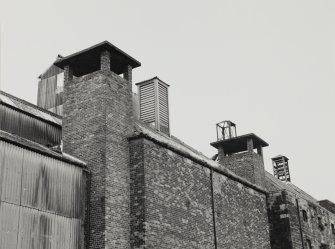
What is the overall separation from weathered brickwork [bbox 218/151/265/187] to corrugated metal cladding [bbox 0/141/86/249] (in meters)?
12.7

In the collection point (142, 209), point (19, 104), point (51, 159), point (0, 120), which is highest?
point (19, 104)

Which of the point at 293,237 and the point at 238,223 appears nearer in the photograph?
the point at 238,223

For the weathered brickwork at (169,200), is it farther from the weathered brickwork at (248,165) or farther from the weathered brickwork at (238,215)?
the weathered brickwork at (248,165)

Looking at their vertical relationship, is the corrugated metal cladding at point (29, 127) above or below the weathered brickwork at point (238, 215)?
above

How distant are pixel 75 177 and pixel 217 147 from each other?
13676 millimetres

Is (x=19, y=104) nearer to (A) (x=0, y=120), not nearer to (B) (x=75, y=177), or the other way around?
(A) (x=0, y=120)

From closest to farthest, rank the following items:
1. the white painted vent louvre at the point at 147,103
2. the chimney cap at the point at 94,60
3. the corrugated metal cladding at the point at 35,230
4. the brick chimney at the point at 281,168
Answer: the corrugated metal cladding at the point at 35,230
the chimney cap at the point at 94,60
the white painted vent louvre at the point at 147,103
the brick chimney at the point at 281,168

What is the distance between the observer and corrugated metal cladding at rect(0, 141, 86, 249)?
428 inches

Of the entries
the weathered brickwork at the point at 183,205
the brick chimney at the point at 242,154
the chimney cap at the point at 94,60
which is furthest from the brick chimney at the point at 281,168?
the chimney cap at the point at 94,60

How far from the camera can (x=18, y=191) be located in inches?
442

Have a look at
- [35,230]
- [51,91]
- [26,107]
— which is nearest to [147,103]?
[26,107]

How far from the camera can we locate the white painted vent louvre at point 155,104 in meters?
19.1

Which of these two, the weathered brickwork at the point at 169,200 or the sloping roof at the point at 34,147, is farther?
the weathered brickwork at the point at 169,200

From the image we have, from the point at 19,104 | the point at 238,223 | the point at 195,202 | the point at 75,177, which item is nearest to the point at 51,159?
the point at 75,177
